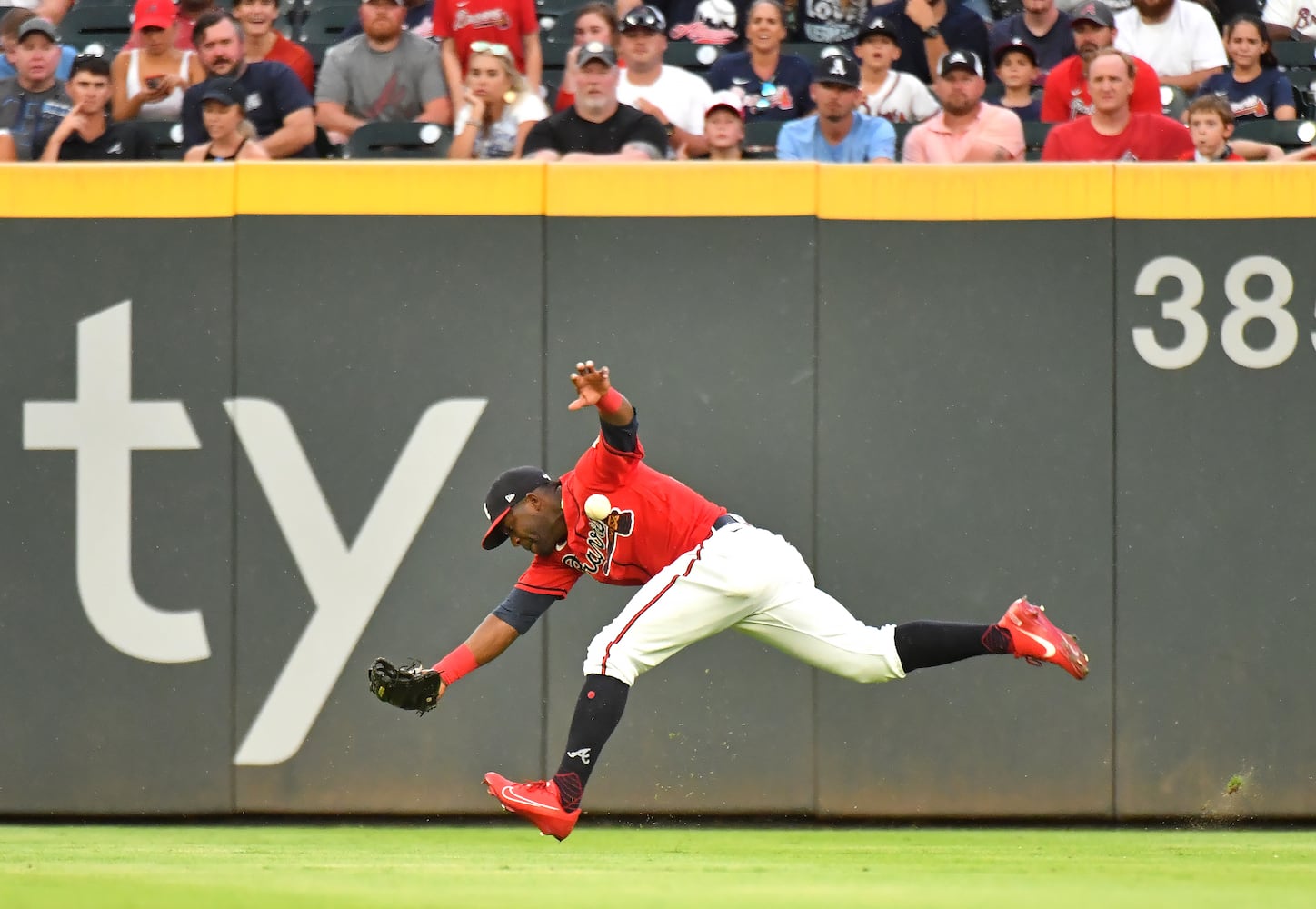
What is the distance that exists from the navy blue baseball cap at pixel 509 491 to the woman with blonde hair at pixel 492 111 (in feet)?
9.08

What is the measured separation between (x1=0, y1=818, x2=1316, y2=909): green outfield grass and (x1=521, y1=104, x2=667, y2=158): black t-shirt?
10.4 ft

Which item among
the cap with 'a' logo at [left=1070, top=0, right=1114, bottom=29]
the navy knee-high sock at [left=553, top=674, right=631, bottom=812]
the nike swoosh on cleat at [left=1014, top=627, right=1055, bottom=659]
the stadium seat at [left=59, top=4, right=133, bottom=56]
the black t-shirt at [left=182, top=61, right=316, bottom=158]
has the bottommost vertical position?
the navy knee-high sock at [left=553, top=674, right=631, bottom=812]

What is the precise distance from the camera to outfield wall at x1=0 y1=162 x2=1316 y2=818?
26.3 ft

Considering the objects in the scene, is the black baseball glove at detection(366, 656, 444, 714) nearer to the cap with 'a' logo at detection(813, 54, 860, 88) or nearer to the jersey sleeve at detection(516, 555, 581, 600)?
the jersey sleeve at detection(516, 555, 581, 600)

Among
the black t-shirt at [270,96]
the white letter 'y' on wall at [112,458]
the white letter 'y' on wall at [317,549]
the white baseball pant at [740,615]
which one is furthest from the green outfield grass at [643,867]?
the black t-shirt at [270,96]

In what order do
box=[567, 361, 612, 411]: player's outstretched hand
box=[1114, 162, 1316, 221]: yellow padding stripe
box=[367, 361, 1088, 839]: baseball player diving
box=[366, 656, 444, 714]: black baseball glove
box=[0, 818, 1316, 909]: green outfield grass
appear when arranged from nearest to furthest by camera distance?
box=[0, 818, 1316, 909]: green outfield grass < box=[567, 361, 612, 411]: player's outstretched hand < box=[367, 361, 1088, 839]: baseball player diving < box=[366, 656, 444, 714]: black baseball glove < box=[1114, 162, 1316, 221]: yellow padding stripe

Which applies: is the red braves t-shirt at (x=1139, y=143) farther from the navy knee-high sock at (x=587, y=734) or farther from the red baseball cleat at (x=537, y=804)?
the red baseball cleat at (x=537, y=804)

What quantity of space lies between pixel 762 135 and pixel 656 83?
25.3 inches

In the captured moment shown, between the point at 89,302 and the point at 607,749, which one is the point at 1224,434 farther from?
the point at 89,302

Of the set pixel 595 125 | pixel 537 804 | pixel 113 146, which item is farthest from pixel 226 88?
pixel 537 804

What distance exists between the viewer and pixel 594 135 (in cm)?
849

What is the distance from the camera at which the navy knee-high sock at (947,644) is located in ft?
21.4

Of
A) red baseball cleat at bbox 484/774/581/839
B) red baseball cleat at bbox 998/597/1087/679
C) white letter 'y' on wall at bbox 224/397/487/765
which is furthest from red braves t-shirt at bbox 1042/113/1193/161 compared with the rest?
red baseball cleat at bbox 484/774/581/839

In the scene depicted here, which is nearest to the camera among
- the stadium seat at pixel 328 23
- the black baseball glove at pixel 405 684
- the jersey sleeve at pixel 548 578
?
the black baseball glove at pixel 405 684
